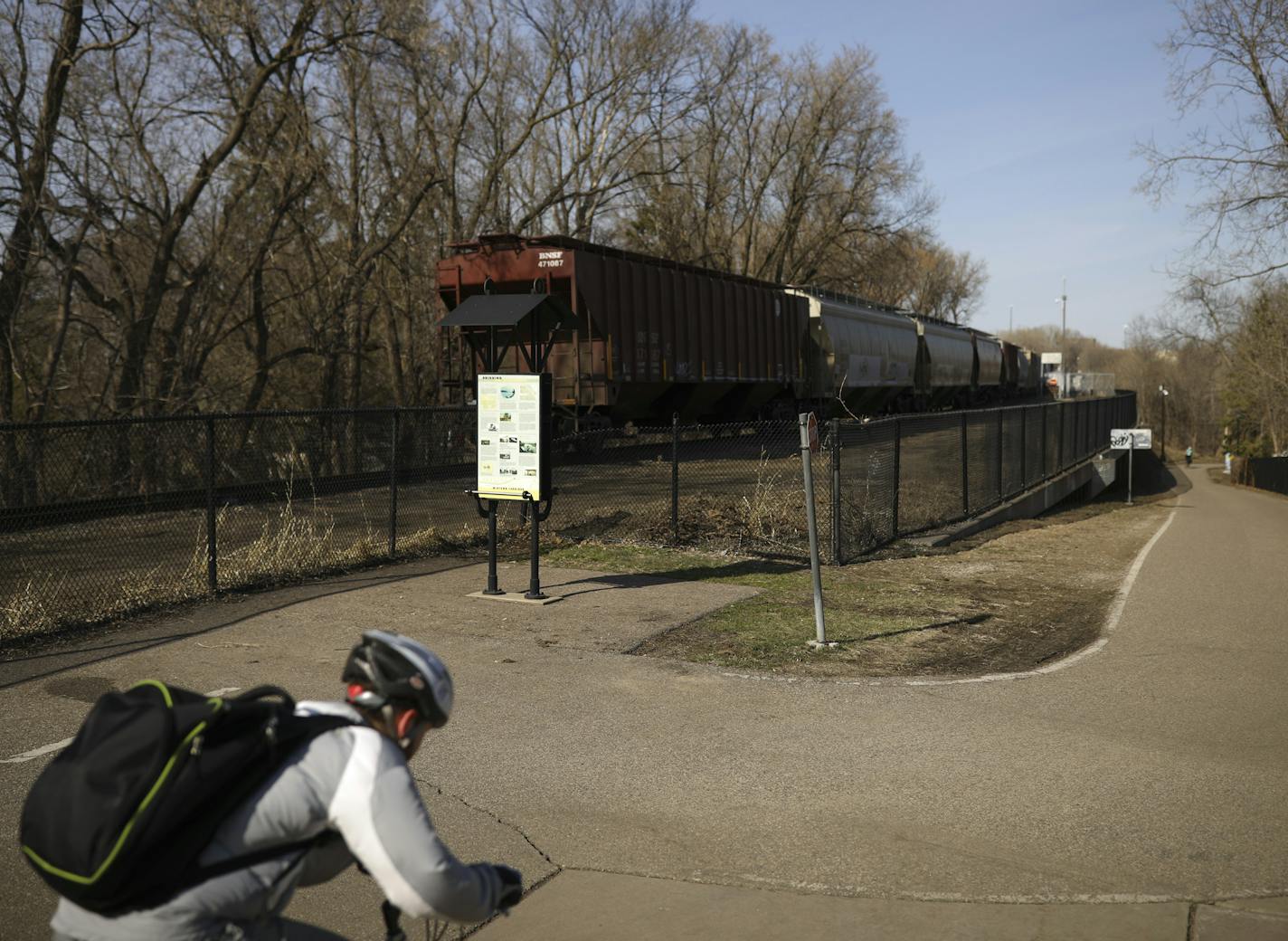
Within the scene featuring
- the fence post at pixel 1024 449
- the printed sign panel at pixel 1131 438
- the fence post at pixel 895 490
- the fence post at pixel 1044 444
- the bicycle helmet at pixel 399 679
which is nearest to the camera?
the bicycle helmet at pixel 399 679

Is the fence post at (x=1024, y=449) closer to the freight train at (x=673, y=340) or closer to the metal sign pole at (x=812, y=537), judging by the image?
the freight train at (x=673, y=340)

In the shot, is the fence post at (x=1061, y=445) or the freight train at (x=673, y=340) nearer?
the freight train at (x=673, y=340)

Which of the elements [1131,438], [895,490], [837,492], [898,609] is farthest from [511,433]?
[1131,438]

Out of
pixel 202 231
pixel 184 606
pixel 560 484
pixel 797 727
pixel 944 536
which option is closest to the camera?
pixel 797 727

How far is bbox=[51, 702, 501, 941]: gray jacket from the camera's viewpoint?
7.34 feet

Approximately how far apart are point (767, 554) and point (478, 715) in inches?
265

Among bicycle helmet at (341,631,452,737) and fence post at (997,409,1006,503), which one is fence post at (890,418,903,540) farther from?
bicycle helmet at (341,631,452,737)

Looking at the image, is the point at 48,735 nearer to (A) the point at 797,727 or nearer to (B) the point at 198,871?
(A) the point at 797,727

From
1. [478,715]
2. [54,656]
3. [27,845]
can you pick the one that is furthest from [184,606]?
[27,845]

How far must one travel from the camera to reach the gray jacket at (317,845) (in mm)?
2238

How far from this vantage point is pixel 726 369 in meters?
26.1

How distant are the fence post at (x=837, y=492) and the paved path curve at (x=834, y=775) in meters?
3.83

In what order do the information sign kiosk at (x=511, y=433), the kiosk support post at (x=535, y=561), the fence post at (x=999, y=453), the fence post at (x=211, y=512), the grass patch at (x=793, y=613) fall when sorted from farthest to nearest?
the fence post at (x=999, y=453)
the information sign kiosk at (x=511, y=433)
the kiosk support post at (x=535, y=561)
the fence post at (x=211, y=512)
the grass patch at (x=793, y=613)

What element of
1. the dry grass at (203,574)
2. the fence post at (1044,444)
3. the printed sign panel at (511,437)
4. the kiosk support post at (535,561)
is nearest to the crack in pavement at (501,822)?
the kiosk support post at (535,561)
